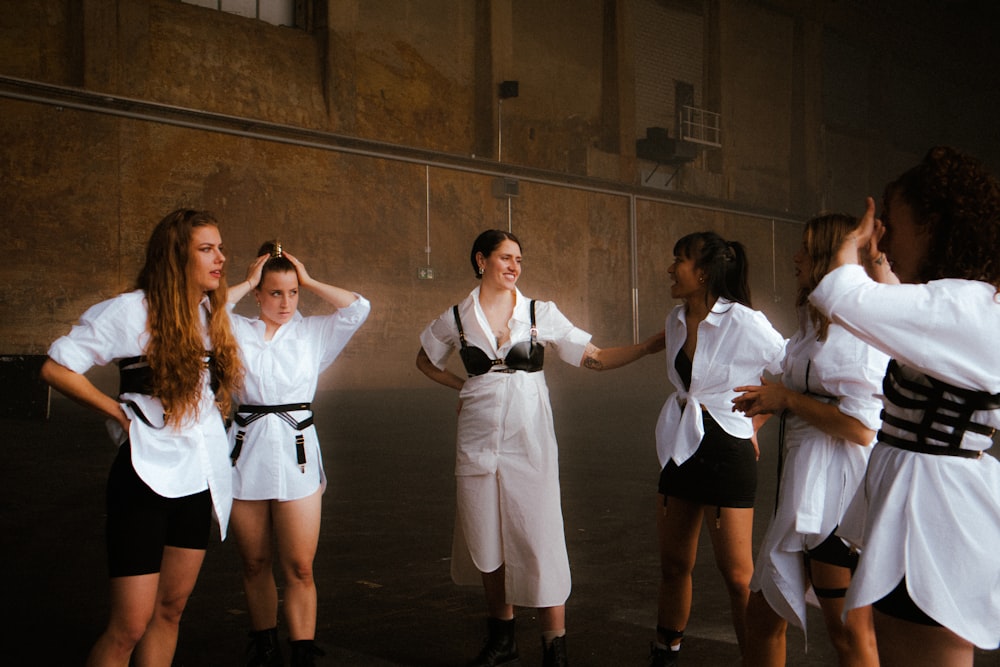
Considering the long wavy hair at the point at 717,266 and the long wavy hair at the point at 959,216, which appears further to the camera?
the long wavy hair at the point at 717,266

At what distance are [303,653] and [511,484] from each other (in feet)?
3.41

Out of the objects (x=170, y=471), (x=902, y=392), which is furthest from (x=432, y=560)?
(x=902, y=392)

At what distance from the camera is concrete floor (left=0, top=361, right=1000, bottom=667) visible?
423 centimetres

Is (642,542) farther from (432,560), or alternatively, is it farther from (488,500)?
(488,500)

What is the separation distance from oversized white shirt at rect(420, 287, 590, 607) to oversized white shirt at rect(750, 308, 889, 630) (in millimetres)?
1180

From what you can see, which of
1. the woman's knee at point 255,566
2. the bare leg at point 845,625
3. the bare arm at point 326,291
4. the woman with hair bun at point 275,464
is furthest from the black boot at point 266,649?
the bare leg at point 845,625

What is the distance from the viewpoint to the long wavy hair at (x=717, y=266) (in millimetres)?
3664

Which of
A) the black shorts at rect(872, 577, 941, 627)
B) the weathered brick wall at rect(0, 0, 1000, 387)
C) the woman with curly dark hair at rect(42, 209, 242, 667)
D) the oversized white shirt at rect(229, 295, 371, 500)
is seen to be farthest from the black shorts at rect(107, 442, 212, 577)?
the weathered brick wall at rect(0, 0, 1000, 387)

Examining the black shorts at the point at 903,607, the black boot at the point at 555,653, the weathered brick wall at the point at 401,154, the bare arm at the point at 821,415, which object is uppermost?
the weathered brick wall at the point at 401,154

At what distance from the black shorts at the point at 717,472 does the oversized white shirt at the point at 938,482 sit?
144 centimetres

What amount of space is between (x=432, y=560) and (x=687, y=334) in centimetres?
270

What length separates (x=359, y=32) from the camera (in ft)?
49.2

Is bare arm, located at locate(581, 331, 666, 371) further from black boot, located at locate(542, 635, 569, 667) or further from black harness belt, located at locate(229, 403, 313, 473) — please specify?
black harness belt, located at locate(229, 403, 313, 473)

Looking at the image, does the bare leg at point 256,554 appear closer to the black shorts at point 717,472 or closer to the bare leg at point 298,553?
the bare leg at point 298,553
